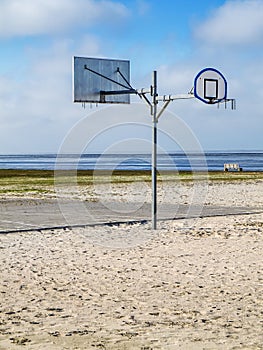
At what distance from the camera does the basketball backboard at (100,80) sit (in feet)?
59.1

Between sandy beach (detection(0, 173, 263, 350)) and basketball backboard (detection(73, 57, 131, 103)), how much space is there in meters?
3.54

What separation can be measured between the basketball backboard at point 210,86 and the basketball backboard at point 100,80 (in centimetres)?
227

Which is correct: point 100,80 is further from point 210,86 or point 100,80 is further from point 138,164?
point 138,164

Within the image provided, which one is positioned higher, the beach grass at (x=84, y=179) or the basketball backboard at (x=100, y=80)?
the basketball backboard at (x=100, y=80)

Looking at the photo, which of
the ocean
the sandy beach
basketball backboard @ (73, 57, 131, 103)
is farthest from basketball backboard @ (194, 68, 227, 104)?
the ocean

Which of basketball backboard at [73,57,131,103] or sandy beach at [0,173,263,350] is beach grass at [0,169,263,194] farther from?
sandy beach at [0,173,263,350]

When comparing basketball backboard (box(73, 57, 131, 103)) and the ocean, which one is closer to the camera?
basketball backboard (box(73, 57, 131, 103))

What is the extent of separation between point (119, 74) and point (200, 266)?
813 centimetres

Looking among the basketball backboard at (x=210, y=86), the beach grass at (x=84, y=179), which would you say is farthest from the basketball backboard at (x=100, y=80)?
the beach grass at (x=84, y=179)

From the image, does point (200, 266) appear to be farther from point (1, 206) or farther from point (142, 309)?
point (1, 206)

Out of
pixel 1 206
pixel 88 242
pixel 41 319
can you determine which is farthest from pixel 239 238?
pixel 1 206

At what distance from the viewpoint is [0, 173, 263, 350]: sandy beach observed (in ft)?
24.1

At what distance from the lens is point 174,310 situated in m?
8.55

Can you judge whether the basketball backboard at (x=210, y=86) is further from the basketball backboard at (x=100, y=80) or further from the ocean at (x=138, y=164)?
the ocean at (x=138, y=164)
